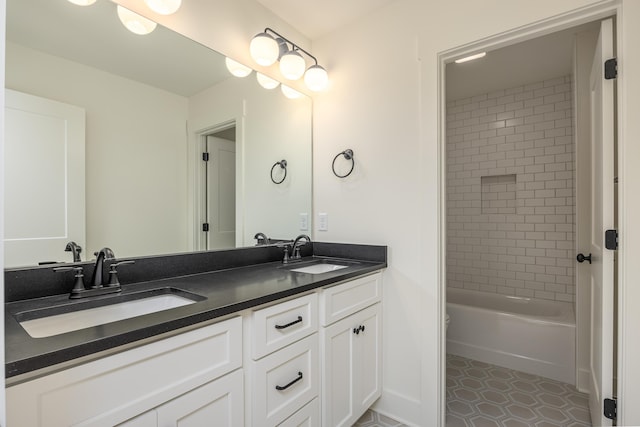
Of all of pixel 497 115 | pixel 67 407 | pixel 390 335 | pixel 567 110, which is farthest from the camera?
pixel 497 115

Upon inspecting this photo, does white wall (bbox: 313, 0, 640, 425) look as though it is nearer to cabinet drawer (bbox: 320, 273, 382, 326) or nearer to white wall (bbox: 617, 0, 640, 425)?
cabinet drawer (bbox: 320, 273, 382, 326)

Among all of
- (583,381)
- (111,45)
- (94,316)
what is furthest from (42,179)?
(583,381)

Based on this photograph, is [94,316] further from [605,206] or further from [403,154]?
[605,206]

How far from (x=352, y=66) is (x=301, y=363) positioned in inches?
71.6

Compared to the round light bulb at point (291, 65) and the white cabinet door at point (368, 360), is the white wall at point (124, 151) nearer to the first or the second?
the round light bulb at point (291, 65)

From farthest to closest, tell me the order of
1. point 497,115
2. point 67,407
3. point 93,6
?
point 497,115, point 93,6, point 67,407

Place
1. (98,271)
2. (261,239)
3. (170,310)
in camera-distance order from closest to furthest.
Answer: (170,310)
(98,271)
(261,239)

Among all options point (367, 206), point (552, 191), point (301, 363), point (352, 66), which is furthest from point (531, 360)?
point (352, 66)

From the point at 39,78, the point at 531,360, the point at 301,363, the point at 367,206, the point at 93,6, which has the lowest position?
the point at 531,360

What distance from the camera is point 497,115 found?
3.31 meters

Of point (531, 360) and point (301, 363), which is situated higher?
point (301, 363)

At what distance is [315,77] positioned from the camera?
82.7 inches

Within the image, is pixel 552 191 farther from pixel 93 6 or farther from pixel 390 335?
pixel 93 6

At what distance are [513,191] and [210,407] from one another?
3393mm
